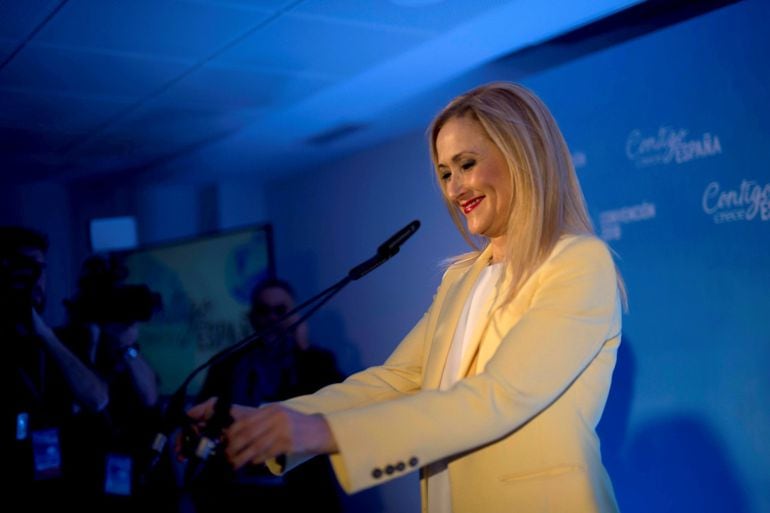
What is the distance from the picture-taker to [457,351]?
1751 mm

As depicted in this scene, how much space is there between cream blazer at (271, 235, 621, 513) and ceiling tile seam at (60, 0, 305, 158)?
214 centimetres

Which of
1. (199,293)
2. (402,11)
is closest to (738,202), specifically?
(402,11)

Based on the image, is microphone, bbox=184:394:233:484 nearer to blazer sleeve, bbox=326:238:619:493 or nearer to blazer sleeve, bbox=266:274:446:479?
blazer sleeve, bbox=326:238:619:493

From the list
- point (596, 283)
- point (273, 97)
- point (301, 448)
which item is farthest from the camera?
point (273, 97)

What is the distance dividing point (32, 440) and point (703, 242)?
264cm

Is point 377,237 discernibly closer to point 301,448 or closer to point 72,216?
point 72,216

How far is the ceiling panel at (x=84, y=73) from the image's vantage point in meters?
3.97

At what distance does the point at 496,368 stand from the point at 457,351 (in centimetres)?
36

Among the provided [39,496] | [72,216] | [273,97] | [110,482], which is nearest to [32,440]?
[39,496]

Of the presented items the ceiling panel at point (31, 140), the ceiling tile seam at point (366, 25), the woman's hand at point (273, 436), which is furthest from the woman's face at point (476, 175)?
the ceiling panel at point (31, 140)

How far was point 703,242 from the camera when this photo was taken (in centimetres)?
311

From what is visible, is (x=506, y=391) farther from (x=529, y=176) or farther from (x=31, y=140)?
(x=31, y=140)

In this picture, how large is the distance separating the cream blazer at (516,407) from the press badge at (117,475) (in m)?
2.12

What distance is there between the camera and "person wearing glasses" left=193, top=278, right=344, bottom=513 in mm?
4078
